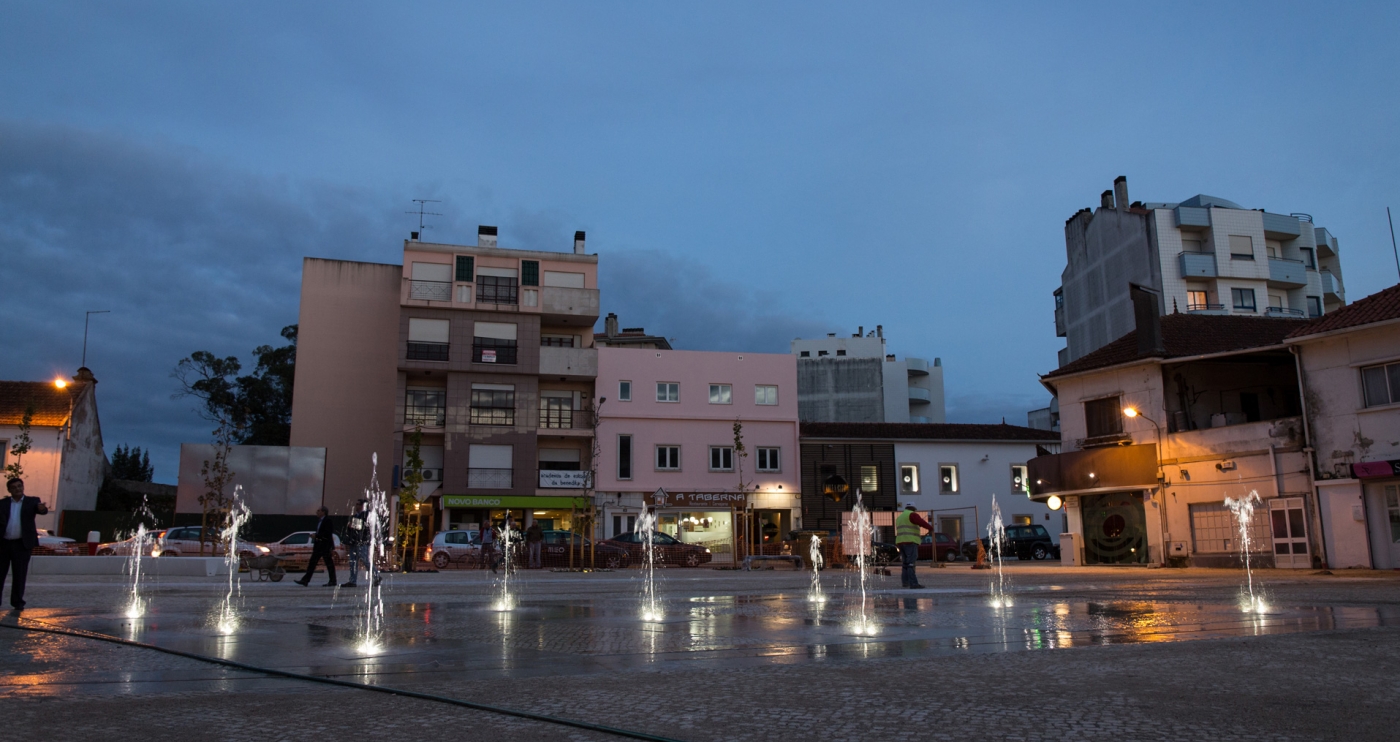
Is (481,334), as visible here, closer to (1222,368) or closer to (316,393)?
(316,393)

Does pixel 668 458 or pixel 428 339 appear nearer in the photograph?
pixel 428 339

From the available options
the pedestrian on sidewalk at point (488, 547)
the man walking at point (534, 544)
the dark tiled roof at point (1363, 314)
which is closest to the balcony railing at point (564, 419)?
the pedestrian on sidewalk at point (488, 547)

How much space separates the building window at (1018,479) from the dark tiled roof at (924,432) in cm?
146

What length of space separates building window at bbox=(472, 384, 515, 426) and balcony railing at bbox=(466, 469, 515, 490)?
2.19m

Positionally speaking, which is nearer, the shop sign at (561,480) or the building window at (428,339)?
the building window at (428,339)

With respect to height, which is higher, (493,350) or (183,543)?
(493,350)

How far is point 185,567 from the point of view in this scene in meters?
22.4

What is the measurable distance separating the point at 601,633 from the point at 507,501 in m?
36.1

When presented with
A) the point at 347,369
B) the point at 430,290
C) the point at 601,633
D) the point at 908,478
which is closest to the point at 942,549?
the point at 908,478

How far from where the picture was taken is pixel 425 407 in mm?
45781

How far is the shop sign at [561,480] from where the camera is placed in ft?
149

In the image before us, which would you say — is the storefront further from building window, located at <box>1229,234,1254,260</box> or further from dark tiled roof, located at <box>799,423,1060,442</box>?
building window, located at <box>1229,234,1254,260</box>

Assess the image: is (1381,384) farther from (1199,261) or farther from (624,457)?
(624,457)

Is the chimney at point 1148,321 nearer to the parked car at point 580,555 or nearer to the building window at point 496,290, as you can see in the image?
the parked car at point 580,555
